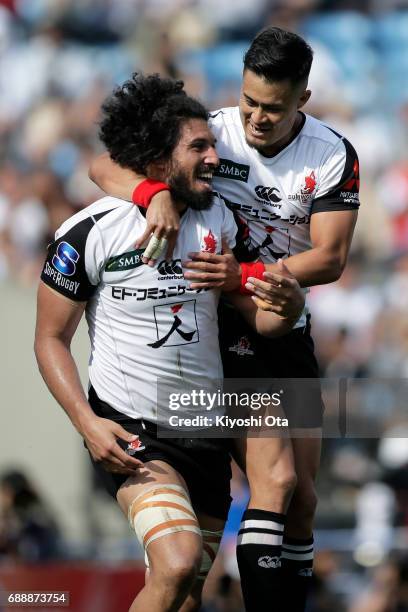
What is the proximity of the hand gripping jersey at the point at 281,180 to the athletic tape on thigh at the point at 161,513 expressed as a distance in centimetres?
Answer: 124

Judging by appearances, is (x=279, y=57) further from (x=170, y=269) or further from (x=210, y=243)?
(x=170, y=269)

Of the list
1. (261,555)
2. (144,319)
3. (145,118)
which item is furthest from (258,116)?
(261,555)

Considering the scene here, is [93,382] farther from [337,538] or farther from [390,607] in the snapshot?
[337,538]

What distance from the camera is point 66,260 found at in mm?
5035

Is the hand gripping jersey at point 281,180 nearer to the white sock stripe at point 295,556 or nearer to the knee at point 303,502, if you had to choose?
the knee at point 303,502

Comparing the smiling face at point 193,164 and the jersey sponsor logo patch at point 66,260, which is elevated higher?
the smiling face at point 193,164

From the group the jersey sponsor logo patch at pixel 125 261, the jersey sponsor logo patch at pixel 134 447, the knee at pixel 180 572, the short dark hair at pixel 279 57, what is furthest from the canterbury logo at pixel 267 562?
the short dark hair at pixel 279 57

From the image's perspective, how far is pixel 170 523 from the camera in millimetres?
4832

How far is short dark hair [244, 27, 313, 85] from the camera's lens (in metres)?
5.30

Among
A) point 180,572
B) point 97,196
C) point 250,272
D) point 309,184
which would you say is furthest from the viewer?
point 97,196

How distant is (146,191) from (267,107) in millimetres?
725

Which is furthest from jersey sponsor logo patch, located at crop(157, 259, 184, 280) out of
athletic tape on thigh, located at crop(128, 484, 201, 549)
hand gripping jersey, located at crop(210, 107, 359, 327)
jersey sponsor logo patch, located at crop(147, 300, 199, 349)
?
athletic tape on thigh, located at crop(128, 484, 201, 549)

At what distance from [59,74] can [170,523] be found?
32.1 feet

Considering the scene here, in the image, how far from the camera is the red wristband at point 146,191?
510 centimetres
